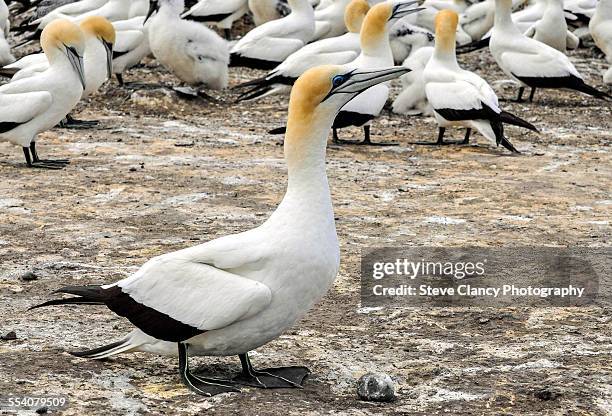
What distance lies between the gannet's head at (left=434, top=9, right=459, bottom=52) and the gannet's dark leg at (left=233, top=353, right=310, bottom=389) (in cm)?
595

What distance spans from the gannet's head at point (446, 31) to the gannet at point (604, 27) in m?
3.66

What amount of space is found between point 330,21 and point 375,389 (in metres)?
9.80

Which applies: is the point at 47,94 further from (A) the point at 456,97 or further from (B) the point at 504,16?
(B) the point at 504,16

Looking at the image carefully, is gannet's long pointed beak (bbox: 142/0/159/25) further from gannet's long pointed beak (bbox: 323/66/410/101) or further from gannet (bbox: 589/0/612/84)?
gannet's long pointed beak (bbox: 323/66/410/101)

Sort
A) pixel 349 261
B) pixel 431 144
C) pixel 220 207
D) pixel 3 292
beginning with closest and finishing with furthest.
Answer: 1. pixel 3 292
2. pixel 349 261
3. pixel 220 207
4. pixel 431 144

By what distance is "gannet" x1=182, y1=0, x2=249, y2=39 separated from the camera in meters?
14.3

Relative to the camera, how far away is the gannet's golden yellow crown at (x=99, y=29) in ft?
32.2

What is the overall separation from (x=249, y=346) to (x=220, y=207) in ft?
10.2

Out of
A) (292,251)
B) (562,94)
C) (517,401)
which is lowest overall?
(562,94)

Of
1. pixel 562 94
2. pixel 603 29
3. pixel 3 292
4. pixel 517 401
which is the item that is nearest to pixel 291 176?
pixel 517 401

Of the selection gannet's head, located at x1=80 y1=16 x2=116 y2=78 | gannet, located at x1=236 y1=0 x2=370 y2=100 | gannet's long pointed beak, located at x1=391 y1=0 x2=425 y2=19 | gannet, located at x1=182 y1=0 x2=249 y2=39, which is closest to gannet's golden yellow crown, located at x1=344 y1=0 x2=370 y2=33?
gannet, located at x1=236 y1=0 x2=370 y2=100

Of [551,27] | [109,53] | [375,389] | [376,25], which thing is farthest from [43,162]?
[551,27]

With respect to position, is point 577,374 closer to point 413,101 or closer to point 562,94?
point 413,101

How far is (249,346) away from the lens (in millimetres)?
3939
